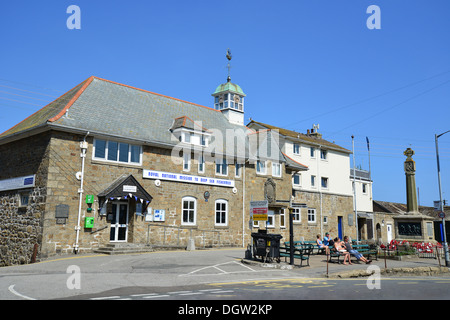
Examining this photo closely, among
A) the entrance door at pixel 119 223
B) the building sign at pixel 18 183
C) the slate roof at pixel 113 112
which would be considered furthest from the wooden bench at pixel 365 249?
the building sign at pixel 18 183

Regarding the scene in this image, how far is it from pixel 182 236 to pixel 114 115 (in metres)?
8.45

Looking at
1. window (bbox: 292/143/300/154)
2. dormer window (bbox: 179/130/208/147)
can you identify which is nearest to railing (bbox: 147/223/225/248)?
dormer window (bbox: 179/130/208/147)

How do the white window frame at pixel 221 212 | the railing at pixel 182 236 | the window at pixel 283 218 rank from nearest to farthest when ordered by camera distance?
the railing at pixel 182 236
the white window frame at pixel 221 212
the window at pixel 283 218

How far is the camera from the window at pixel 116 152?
2055 cm

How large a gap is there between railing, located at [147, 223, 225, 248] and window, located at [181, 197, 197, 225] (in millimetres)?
483

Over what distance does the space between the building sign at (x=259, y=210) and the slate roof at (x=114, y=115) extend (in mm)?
7985

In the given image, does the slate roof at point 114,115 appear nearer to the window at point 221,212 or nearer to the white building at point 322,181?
the window at point 221,212

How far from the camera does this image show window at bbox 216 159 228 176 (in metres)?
26.1

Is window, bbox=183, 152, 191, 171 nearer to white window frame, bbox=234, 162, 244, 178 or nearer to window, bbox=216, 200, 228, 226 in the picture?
window, bbox=216, 200, 228, 226

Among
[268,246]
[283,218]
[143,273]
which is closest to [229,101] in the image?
[283,218]

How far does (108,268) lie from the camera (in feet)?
47.9

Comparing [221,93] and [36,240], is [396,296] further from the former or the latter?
[221,93]

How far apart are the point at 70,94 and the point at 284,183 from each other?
17.3 m
